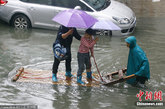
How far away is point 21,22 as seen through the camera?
1101 centimetres

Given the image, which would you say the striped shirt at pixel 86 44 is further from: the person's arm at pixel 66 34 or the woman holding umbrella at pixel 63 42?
the person's arm at pixel 66 34

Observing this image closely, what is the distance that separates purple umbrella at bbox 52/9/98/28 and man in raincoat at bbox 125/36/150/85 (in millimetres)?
1015

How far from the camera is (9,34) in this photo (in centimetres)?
1039

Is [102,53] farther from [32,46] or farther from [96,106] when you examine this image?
[96,106]

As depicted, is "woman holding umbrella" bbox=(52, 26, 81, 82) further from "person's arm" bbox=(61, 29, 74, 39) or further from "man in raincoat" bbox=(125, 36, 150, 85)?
"man in raincoat" bbox=(125, 36, 150, 85)

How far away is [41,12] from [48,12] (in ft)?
0.90

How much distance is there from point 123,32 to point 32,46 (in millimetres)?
3487

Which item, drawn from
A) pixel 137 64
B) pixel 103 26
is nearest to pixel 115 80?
pixel 137 64

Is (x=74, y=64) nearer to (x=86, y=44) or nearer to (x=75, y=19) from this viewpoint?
(x=86, y=44)

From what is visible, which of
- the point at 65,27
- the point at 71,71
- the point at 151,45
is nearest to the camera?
the point at 65,27

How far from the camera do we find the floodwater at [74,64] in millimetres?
5738

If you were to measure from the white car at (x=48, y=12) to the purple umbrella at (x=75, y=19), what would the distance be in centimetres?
448

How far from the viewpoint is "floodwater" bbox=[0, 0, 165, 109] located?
5.74m

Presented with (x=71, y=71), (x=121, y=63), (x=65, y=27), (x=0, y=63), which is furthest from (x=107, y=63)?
(x=0, y=63)
